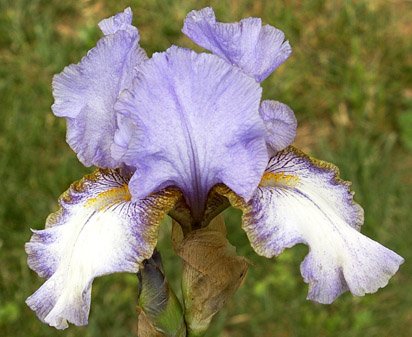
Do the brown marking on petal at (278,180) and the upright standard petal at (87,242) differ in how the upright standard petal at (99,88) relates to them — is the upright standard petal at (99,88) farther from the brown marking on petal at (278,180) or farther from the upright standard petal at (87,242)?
the brown marking on petal at (278,180)

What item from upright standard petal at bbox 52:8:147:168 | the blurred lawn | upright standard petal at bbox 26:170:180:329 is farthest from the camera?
the blurred lawn

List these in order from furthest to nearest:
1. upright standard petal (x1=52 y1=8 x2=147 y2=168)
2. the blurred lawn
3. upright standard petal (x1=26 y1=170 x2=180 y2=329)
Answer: the blurred lawn, upright standard petal (x1=52 y1=8 x2=147 y2=168), upright standard petal (x1=26 y1=170 x2=180 y2=329)

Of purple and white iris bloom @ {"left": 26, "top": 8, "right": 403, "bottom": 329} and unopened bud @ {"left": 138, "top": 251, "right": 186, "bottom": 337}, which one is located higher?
purple and white iris bloom @ {"left": 26, "top": 8, "right": 403, "bottom": 329}

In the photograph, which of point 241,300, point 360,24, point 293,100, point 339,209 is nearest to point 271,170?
point 339,209

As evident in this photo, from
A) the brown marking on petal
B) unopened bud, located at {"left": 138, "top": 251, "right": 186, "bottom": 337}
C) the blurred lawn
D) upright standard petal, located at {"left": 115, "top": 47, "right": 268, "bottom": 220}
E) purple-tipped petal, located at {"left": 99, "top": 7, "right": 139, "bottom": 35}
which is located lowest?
the blurred lawn

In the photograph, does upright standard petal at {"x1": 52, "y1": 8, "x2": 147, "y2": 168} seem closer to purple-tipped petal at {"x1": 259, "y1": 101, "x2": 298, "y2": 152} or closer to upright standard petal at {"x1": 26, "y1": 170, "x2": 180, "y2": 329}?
upright standard petal at {"x1": 26, "y1": 170, "x2": 180, "y2": 329}

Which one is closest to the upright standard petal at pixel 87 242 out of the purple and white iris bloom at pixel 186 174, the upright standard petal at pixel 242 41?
the purple and white iris bloom at pixel 186 174

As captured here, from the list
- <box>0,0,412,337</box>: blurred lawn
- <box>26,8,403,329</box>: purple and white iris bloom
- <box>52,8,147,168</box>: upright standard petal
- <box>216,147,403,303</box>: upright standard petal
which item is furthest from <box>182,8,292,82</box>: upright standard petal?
<box>0,0,412,337</box>: blurred lawn
